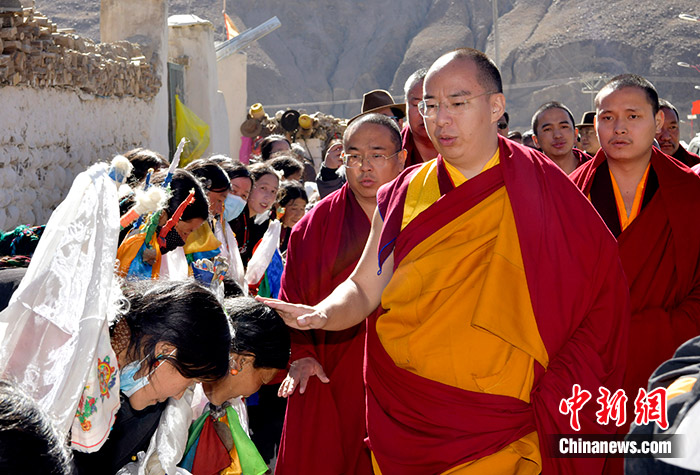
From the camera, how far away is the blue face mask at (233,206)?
16.9 ft

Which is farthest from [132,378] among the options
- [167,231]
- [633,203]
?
[633,203]

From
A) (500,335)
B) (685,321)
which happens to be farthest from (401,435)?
(685,321)

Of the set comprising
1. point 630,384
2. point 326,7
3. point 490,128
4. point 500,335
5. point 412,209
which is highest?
point 326,7

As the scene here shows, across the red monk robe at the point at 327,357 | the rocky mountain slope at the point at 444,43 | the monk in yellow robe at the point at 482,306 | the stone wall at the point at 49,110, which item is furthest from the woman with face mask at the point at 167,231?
the rocky mountain slope at the point at 444,43

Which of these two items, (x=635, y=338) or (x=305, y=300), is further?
(x=305, y=300)

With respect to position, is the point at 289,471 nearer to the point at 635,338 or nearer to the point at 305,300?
the point at 305,300

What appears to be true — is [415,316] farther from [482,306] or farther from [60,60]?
[60,60]

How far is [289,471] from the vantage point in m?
3.42

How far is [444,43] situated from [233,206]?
2098 inches

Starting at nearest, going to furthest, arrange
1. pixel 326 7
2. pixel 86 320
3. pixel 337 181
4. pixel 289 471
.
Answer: pixel 86 320, pixel 289 471, pixel 337 181, pixel 326 7

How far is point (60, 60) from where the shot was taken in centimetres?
588

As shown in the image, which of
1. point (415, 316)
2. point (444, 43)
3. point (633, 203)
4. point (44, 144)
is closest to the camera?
point (415, 316)

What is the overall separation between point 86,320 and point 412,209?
46.3 inches

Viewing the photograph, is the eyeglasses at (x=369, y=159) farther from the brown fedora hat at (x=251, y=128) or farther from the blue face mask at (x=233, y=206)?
the brown fedora hat at (x=251, y=128)
